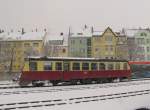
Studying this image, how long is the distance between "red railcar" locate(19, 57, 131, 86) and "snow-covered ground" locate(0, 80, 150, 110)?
18.3 ft

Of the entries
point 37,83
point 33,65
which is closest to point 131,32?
point 37,83

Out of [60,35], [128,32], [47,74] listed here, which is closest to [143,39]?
[128,32]

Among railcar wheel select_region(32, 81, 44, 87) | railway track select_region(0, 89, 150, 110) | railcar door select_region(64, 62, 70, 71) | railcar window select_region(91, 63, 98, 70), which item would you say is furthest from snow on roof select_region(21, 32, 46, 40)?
railway track select_region(0, 89, 150, 110)

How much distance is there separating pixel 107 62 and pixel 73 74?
5.60 meters

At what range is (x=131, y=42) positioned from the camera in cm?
10438

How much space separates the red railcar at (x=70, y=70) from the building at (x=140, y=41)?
5760cm

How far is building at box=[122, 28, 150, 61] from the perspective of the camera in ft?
343

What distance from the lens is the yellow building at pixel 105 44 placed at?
102 m

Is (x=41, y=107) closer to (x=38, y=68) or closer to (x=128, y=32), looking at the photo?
(x=38, y=68)

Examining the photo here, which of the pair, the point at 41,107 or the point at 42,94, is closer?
the point at 41,107

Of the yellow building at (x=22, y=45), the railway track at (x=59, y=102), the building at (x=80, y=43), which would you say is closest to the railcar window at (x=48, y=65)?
the railway track at (x=59, y=102)

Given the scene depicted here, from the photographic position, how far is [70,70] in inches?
1596

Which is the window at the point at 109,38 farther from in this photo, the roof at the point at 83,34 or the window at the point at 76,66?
the window at the point at 76,66

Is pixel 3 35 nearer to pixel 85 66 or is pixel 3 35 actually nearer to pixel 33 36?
pixel 33 36
